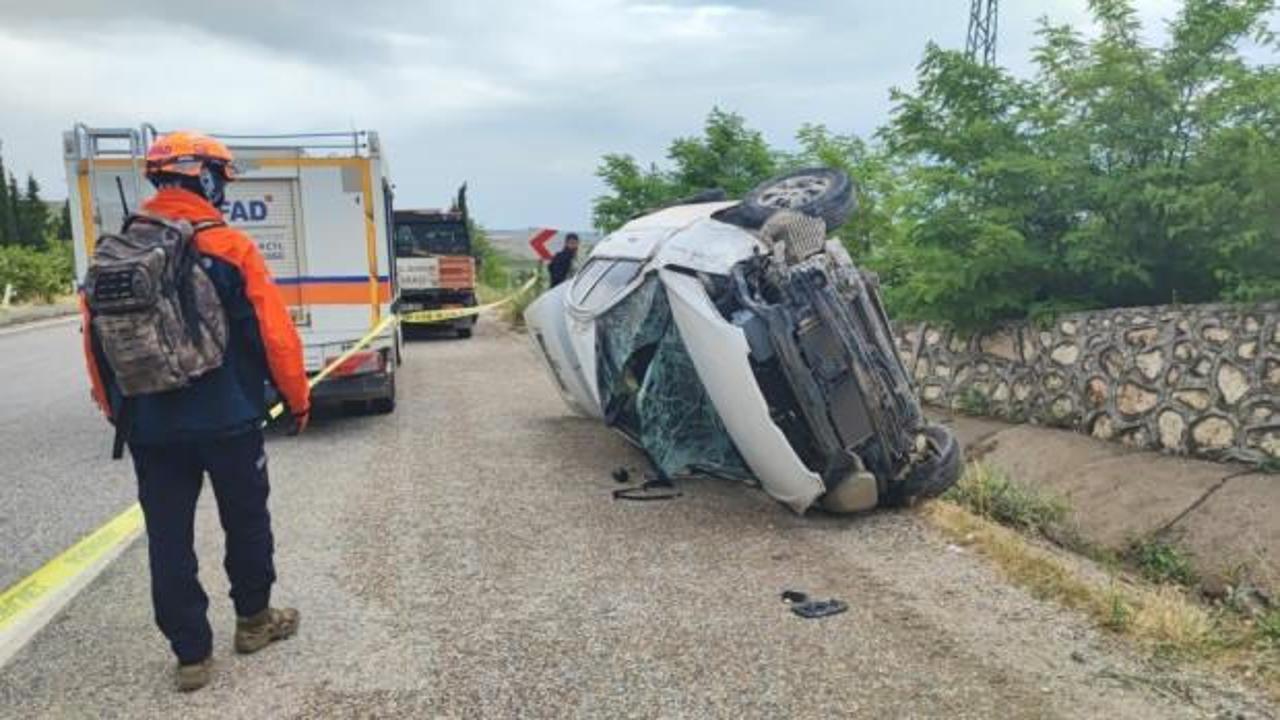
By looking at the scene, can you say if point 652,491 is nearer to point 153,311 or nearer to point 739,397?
point 739,397

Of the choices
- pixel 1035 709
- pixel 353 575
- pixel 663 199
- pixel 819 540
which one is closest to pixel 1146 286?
pixel 819 540

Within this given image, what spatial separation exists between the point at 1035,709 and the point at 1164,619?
1.00 m

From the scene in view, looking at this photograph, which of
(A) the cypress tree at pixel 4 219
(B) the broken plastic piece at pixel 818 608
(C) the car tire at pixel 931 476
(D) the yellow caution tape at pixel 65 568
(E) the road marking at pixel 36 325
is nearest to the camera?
(B) the broken plastic piece at pixel 818 608

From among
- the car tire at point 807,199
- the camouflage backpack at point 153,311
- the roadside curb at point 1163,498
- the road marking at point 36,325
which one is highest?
the car tire at point 807,199

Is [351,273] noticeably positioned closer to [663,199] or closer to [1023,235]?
[1023,235]

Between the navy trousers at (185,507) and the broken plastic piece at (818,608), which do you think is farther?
the broken plastic piece at (818,608)

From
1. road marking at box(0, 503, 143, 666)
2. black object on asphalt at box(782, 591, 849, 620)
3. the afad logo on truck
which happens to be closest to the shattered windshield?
black object on asphalt at box(782, 591, 849, 620)

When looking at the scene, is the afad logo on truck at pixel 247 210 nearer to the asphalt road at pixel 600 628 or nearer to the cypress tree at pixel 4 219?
the asphalt road at pixel 600 628

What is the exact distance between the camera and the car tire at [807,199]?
625 centimetres

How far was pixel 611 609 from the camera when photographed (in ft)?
15.4

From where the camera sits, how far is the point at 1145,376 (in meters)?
7.95

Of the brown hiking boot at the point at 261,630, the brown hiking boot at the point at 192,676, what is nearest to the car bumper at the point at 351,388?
the brown hiking boot at the point at 261,630

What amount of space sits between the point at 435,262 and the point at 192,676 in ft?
56.4

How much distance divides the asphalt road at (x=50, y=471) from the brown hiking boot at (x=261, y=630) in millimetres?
1994
